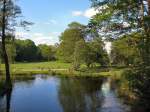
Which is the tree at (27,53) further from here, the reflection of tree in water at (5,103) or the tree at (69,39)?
the reflection of tree in water at (5,103)

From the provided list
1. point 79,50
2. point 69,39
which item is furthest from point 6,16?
point 69,39

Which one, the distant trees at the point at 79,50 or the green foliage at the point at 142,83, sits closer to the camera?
the green foliage at the point at 142,83

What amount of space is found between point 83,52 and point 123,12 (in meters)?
53.8

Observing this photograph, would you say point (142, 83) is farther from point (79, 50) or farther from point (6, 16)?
point (79, 50)

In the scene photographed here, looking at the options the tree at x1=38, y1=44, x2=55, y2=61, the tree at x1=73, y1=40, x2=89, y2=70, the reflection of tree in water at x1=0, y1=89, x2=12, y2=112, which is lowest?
the reflection of tree in water at x1=0, y1=89, x2=12, y2=112

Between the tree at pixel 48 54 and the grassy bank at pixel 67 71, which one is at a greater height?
the tree at pixel 48 54

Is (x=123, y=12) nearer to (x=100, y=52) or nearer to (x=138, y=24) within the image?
(x=138, y=24)

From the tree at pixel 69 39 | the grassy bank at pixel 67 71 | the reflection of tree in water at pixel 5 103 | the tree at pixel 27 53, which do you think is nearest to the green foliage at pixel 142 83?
the reflection of tree in water at pixel 5 103

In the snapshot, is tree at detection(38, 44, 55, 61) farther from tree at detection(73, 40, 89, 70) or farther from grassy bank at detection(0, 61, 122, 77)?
tree at detection(73, 40, 89, 70)

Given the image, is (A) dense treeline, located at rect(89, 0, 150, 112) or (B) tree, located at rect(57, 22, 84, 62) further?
(B) tree, located at rect(57, 22, 84, 62)

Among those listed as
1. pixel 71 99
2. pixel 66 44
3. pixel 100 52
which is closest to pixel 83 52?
pixel 100 52

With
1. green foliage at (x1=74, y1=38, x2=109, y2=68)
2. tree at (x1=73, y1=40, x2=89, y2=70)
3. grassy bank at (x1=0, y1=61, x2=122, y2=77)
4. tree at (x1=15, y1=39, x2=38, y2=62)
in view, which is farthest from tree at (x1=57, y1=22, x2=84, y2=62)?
tree at (x1=15, y1=39, x2=38, y2=62)

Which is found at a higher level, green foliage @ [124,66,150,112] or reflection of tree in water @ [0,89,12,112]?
green foliage @ [124,66,150,112]

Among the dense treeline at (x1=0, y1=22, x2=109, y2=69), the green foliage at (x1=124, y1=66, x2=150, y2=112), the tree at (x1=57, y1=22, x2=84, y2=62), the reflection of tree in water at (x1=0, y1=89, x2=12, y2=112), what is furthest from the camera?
the tree at (x1=57, y1=22, x2=84, y2=62)
